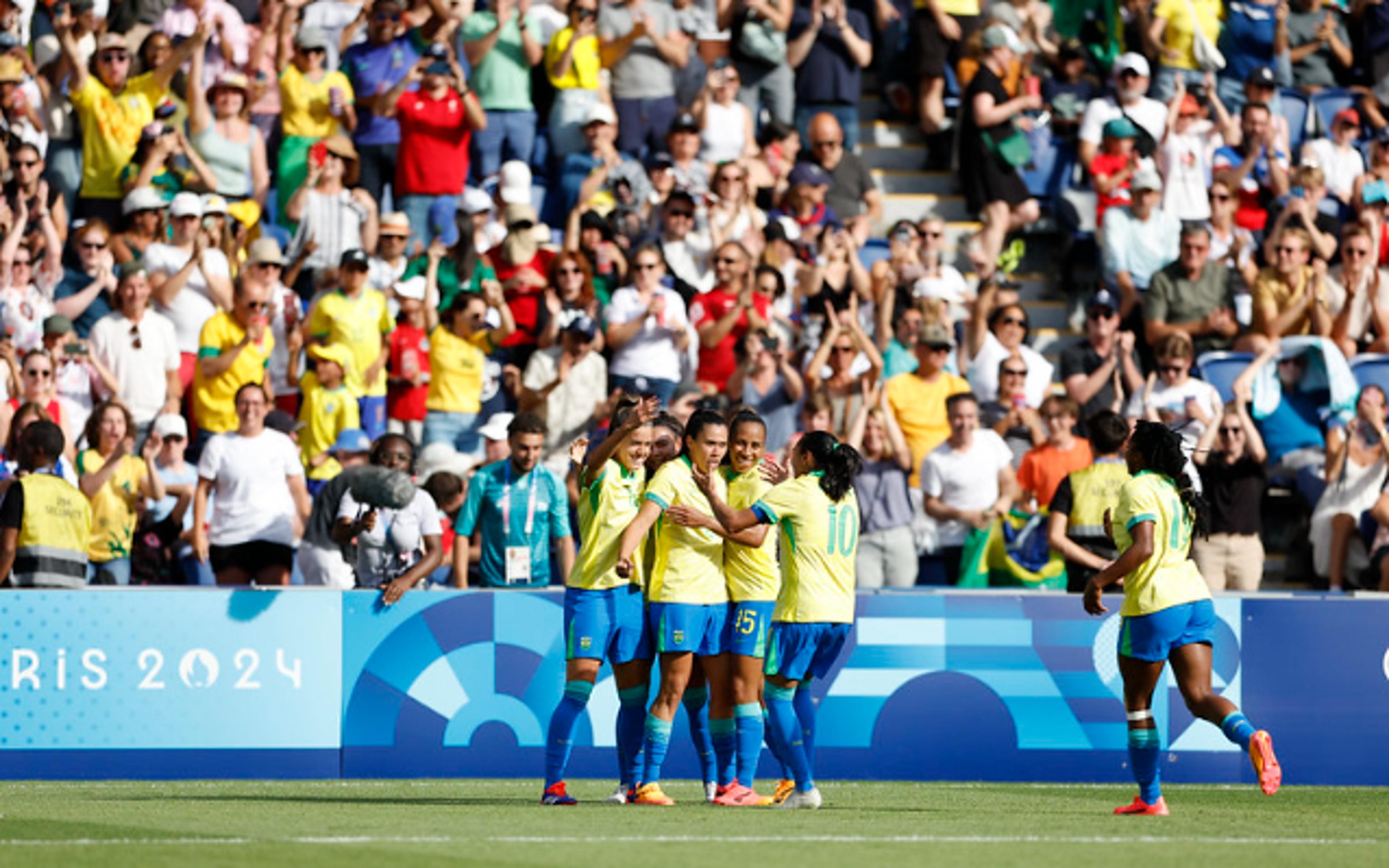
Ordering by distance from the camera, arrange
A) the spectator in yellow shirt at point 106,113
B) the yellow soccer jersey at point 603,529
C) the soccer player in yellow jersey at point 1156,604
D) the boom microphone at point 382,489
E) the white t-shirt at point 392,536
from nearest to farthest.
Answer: the soccer player in yellow jersey at point 1156,604 → the yellow soccer jersey at point 603,529 → the boom microphone at point 382,489 → the white t-shirt at point 392,536 → the spectator in yellow shirt at point 106,113

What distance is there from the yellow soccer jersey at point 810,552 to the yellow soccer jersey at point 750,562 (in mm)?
175

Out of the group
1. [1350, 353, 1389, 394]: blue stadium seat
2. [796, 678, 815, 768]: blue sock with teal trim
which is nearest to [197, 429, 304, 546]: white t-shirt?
[796, 678, 815, 768]: blue sock with teal trim

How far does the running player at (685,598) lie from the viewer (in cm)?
1160

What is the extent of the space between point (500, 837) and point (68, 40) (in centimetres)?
1079

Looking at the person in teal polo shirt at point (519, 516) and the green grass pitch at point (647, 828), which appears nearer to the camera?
the green grass pitch at point (647, 828)

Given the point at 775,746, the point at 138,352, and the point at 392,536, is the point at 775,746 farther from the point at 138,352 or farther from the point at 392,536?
the point at 138,352

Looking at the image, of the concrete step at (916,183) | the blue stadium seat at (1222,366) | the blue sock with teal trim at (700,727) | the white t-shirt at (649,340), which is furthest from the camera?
the concrete step at (916,183)

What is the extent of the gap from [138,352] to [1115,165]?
8860mm

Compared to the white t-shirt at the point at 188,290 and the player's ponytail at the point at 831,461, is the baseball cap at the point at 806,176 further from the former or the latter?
the player's ponytail at the point at 831,461

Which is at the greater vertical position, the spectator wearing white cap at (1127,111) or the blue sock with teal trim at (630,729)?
the spectator wearing white cap at (1127,111)

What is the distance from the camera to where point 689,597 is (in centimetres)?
1166

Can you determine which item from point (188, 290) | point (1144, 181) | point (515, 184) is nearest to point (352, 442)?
point (188, 290)

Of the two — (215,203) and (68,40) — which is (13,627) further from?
(68,40)

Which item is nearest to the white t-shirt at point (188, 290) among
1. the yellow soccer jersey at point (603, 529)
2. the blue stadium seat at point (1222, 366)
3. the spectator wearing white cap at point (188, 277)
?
the spectator wearing white cap at point (188, 277)
